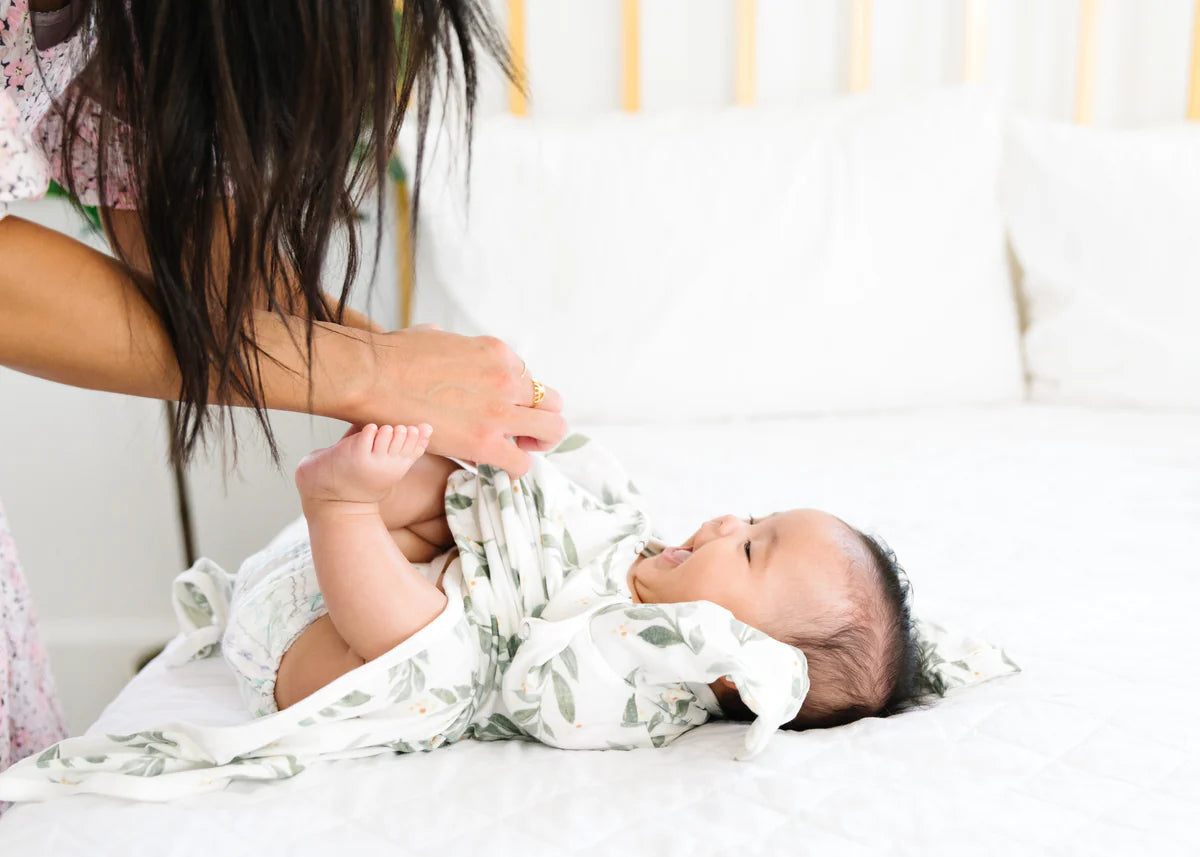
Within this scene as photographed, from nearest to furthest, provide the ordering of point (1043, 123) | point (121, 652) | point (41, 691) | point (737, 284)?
point (41, 691) < point (737, 284) < point (1043, 123) < point (121, 652)

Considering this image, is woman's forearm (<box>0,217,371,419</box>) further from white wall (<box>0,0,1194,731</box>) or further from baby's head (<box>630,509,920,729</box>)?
white wall (<box>0,0,1194,731</box>)

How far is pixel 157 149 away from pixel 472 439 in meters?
0.29

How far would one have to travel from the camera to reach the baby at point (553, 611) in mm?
707

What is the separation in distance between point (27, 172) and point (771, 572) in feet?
1.94

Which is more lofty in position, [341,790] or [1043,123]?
[1043,123]

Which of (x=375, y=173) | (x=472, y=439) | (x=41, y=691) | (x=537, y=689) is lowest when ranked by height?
(x=41, y=691)

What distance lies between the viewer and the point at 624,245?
5.13 ft

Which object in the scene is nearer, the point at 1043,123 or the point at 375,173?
the point at 375,173

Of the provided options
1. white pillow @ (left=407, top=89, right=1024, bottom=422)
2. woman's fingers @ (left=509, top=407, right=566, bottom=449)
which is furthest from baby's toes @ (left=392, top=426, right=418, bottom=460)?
white pillow @ (left=407, top=89, right=1024, bottom=422)

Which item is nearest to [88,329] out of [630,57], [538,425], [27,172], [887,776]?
[27,172]

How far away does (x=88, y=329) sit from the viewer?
64 centimetres

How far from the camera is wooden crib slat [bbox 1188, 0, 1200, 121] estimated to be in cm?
178

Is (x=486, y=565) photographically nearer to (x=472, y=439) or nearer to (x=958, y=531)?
(x=472, y=439)

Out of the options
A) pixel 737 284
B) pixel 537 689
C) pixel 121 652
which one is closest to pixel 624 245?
pixel 737 284
